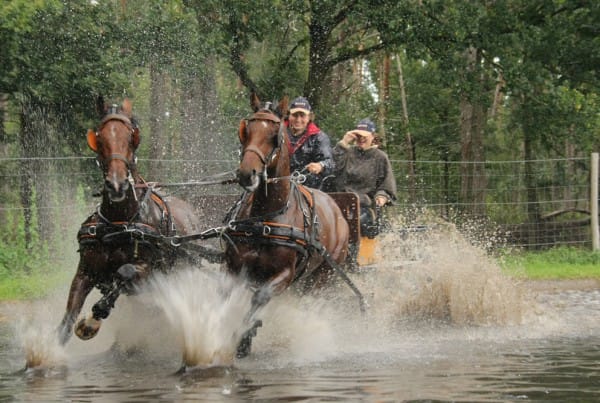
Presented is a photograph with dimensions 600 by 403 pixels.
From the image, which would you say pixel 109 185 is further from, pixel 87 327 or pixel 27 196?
pixel 27 196

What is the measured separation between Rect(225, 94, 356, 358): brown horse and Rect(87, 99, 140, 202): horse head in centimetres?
83

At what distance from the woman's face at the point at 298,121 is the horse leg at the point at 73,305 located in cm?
→ 293

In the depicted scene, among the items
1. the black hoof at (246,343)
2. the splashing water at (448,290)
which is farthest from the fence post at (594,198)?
the black hoof at (246,343)

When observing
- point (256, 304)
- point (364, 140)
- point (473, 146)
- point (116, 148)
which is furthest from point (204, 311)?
point (473, 146)

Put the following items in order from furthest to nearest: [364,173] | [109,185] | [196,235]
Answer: [364,173] < [196,235] < [109,185]

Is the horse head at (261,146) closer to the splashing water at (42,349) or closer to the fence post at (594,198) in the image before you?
the splashing water at (42,349)

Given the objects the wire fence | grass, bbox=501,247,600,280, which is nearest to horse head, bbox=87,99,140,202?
the wire fence

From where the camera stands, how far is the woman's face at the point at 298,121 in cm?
1013

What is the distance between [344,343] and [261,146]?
2344 millimetres

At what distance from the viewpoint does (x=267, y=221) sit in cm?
825

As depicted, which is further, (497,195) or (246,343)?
(497,195)

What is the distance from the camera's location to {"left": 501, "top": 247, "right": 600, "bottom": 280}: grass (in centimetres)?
1599

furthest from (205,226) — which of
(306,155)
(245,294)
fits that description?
(245,294)

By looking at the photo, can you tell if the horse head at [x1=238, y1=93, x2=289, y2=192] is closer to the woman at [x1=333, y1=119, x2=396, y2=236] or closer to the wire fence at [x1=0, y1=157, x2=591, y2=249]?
the woman at [x1=333, y1=119, x2=396, y2=236]
